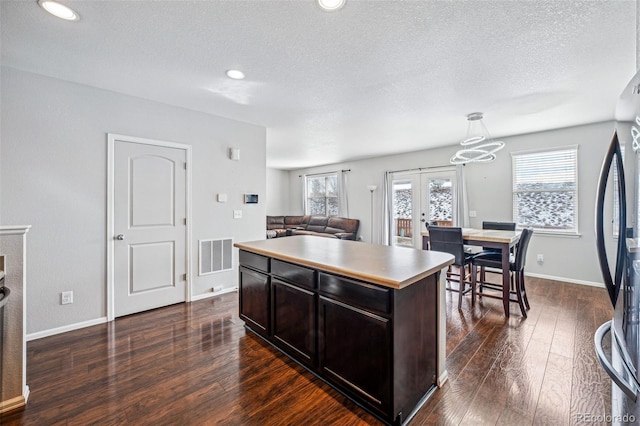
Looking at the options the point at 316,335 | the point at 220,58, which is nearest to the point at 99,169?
the point at 220,58

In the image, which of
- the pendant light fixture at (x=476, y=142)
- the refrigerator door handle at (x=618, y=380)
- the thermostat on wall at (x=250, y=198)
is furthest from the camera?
the thermostat on wall at (x=250, y=198)

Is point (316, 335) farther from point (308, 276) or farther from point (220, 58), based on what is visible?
point (220, 58)

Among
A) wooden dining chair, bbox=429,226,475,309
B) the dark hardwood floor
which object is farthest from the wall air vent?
wooden dining chair, bbox=429,226,475,309

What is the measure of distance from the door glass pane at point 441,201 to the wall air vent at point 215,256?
14.2 feet

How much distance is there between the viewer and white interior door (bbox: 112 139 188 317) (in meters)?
3.07

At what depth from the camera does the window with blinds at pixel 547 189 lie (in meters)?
4.40

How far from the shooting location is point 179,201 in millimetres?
3486

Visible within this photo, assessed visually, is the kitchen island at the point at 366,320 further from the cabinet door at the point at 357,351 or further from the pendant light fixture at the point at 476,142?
the pendant light fixture at the point at 476,142

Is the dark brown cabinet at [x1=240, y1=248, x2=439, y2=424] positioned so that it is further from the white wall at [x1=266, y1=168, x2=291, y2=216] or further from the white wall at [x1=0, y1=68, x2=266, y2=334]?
the white wall at [x1=266, y1=168, x2=291, y2=216]

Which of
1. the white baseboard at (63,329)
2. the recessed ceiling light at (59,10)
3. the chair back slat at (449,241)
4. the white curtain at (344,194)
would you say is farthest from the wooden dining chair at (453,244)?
the white curtain at (344,194)

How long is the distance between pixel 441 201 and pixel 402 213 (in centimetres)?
100

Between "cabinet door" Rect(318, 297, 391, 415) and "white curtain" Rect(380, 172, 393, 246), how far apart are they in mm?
5189

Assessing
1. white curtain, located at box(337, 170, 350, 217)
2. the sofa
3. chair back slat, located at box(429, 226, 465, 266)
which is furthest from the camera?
white curtain, located at box(337, 170, 350, 217)

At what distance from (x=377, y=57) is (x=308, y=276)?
188 centimetres
